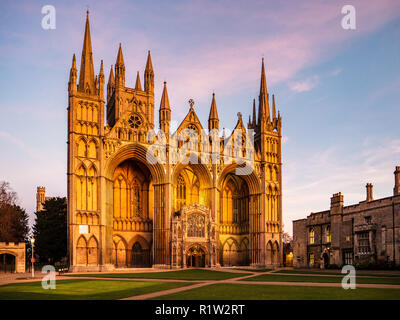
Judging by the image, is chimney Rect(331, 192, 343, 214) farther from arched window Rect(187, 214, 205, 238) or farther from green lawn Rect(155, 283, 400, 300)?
green lawn Rect(155, 283, 400, 300)

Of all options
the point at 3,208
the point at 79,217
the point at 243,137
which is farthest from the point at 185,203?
the point at 3,208

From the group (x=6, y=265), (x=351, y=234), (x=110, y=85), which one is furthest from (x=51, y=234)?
(x=351, y=234)

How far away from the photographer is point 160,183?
57.6m

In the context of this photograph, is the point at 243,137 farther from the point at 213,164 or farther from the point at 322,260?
the point at 322,260

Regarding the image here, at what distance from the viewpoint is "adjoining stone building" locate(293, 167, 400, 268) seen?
42.6 metres

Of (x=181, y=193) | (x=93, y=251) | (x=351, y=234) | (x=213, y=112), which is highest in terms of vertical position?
(x=213, y=112)

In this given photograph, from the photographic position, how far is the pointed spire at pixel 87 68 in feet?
181

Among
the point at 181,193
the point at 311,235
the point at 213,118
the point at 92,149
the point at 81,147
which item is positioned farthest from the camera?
the point at 213,118

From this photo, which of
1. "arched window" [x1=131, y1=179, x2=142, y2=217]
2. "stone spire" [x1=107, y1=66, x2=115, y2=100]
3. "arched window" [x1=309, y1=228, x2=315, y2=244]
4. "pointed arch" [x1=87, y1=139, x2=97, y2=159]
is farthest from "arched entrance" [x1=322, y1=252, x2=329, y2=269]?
"stone spire" [x1=107, y1=66, x2=115, y2=100]

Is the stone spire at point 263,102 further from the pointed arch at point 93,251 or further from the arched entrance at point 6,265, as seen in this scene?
the arched entrance at point 6,265

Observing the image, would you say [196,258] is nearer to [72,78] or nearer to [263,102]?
[263,102]

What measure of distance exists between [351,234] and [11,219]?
50.3m
